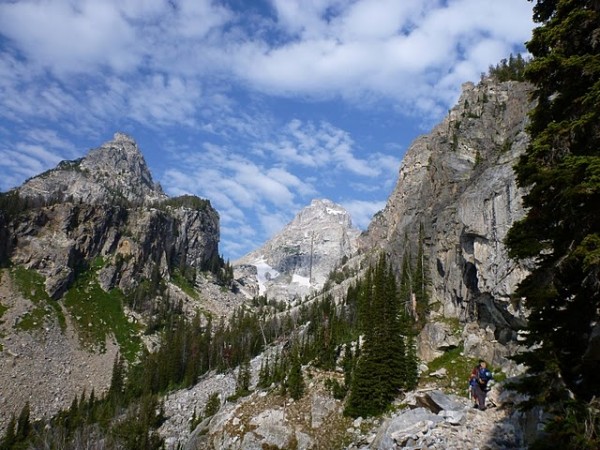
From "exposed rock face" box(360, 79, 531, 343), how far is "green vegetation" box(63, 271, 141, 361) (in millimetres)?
96717

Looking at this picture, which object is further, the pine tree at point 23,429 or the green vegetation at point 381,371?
the pine tree at point 23,429

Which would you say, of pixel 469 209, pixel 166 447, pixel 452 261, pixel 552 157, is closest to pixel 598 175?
pixel 552 157

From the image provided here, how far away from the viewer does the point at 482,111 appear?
115m

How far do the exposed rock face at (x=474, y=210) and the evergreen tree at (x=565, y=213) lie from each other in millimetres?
1277

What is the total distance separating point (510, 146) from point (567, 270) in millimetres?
58708

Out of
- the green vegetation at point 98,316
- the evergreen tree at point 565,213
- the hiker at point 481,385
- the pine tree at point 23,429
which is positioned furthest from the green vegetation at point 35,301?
the evergreen tree at point 565,213

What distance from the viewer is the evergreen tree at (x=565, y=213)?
11508 millimetres

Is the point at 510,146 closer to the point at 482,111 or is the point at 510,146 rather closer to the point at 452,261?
the point at 452,261

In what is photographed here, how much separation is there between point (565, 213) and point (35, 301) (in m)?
177

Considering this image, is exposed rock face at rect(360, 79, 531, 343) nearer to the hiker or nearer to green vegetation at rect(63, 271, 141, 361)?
the hiker

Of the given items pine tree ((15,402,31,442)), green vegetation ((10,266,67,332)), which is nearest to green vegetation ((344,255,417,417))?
pine tree ((15,402,31,442))

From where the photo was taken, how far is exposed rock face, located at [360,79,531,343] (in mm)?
54500

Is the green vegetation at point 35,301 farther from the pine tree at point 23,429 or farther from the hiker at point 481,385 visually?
the hiker at point 481,385

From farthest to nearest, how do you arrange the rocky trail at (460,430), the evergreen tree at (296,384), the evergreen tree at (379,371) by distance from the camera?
1. the evergreen tree at (296,384)
2. the evergreen tree at (379,371)
3. the rocky trail at (460,430)
